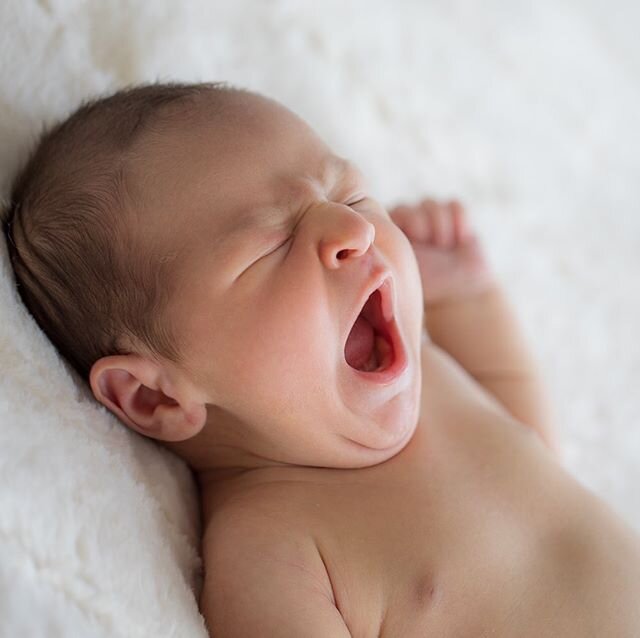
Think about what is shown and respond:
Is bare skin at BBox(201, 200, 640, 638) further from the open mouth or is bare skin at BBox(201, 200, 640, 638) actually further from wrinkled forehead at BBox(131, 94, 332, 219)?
wrinkled forehead at BBox(131, 94, 332, 219)

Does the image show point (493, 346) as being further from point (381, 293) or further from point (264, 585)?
point (264, 585)

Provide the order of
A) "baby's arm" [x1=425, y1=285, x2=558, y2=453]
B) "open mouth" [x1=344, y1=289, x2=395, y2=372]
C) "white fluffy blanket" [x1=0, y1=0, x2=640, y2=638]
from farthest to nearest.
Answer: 1. "baby's arm" [x1=425, y1=285, x2=558, y2=453]
2. "open mouth" [x1=344, y1=289, x2=395, y2=372]
3. "white fluffy blanket" [x1=0, y1=0, x2=640, y2=638]

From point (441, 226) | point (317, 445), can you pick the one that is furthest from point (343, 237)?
point (441, 226)

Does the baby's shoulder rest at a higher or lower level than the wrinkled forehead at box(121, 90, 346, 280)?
lower

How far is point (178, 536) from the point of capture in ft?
3.47

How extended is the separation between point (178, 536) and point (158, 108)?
46 cm

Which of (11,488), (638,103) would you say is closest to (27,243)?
(11,488)

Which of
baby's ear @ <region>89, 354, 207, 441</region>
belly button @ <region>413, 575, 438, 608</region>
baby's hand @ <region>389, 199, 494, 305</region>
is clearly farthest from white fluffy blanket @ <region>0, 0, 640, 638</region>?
belly button @ <region>413, 575, 438, 608</region>

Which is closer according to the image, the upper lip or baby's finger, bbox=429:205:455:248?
the upper lip

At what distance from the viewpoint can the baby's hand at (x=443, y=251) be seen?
4.75 feet

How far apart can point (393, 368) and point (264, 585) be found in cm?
27

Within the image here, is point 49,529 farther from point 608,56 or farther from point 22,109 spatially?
point 608,56

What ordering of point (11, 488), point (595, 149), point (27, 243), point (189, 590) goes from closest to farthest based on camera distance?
point (11, 488) < point (189, 590) < point (27, 243) < point (595, 149)

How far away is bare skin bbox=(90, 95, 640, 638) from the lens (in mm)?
1019
